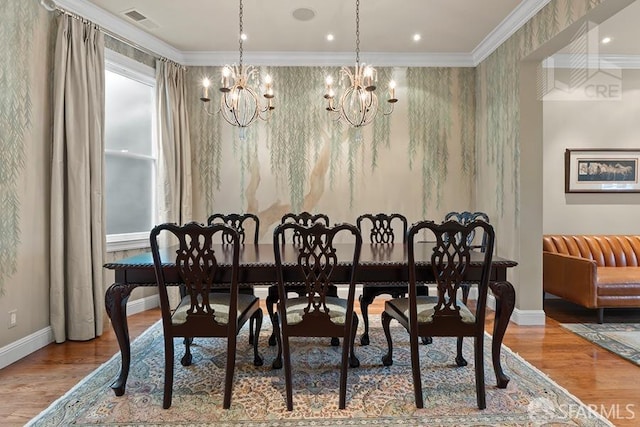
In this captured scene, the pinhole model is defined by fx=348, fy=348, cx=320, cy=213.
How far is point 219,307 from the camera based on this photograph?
2.22 meters

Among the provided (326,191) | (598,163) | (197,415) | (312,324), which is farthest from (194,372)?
(598,163)

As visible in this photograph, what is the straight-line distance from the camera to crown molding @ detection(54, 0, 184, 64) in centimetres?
312

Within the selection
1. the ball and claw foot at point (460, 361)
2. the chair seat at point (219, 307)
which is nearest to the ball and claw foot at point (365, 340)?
the ball and claw foot at point (460, 361)

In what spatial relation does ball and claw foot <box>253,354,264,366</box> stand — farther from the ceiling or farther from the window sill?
the ceiling

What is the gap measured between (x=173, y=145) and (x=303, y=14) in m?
2.03

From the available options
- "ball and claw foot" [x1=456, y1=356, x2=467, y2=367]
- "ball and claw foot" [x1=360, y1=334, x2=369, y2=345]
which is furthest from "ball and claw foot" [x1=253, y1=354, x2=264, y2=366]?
"ball and claw foot" [x1=456, y1=356, x2=467, y2=367]

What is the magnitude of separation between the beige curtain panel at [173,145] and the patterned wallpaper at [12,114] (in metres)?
1.32

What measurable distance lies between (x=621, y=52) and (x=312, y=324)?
490cm

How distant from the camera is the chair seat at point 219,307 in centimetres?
206

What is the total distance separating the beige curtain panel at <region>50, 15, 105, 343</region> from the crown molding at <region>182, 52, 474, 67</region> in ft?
4.59

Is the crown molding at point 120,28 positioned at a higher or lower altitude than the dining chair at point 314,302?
higher

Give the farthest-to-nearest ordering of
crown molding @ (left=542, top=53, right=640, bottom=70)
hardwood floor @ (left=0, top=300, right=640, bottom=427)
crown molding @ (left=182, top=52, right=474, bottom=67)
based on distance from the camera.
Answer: crown molding @ (left=182, top=52, right=474, bottom=67) < crown molding @ (left=542, top=53, right=640, bottom=70) < hardwood floor @ (left=0, top=300, right=640, bottom=427)

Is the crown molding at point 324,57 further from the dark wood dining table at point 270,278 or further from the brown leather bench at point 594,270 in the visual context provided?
the dark wood dining table at point 270,278

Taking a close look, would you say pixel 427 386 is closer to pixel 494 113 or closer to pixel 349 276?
pixel 349 276
